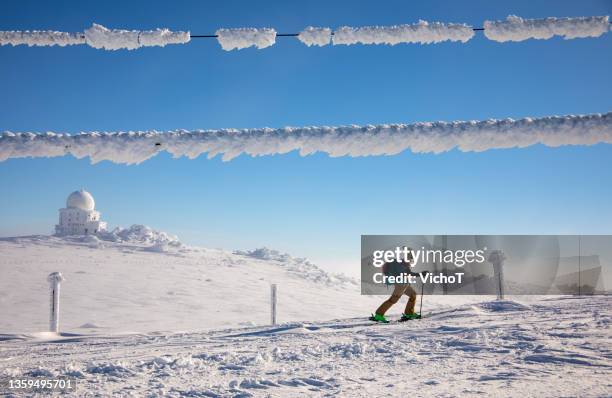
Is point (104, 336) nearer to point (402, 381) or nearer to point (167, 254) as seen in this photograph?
point (402, 381)

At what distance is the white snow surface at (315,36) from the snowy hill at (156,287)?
31.8 ft

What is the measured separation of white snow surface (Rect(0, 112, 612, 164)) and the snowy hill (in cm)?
803

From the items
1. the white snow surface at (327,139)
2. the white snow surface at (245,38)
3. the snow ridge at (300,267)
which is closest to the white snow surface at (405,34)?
the white snow surface at (245,38)

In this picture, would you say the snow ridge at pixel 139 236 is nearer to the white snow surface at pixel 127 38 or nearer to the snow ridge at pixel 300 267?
the snow ridge at pixel 300 267

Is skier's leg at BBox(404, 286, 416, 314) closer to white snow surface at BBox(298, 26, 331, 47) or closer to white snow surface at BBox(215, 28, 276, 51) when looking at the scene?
white snow surface at BBox(298, 26, 331, 47)

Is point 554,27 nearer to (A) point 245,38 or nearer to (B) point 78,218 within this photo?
(A) point 245,38

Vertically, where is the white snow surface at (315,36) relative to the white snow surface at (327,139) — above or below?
above

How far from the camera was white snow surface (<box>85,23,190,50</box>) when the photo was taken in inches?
204

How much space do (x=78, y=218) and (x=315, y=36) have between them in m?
50.7

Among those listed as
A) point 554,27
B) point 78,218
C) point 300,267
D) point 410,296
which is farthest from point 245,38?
point 78,218

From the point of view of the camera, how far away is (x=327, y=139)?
15.0ft

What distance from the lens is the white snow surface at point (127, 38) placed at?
17.0 feet

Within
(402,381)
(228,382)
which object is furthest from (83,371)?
(402,381)

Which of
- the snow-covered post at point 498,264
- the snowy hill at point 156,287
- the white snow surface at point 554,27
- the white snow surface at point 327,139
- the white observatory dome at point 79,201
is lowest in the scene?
the snowy hill at point 156,287
